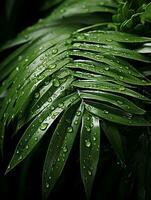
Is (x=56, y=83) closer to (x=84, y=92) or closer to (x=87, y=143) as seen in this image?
(x=84, y=92)

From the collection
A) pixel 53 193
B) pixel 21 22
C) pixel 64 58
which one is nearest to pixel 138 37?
pixel 64 58

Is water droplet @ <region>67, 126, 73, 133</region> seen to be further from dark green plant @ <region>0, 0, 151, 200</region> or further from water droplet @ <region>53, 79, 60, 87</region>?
water droplet @ <region>53, 79, 60, 87</region>

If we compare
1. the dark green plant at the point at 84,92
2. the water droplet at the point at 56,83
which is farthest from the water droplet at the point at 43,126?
the water droplet at the point at 56,83

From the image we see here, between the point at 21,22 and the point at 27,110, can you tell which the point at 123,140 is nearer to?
the point at 27,110

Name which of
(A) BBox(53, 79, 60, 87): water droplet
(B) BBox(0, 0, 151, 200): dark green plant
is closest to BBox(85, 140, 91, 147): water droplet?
(B) BBox(0, 0, 151, 200): dark green plant

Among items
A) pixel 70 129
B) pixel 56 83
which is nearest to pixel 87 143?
pixel 70 129

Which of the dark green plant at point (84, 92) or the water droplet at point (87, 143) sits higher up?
the dark green plant at point (84, 92)

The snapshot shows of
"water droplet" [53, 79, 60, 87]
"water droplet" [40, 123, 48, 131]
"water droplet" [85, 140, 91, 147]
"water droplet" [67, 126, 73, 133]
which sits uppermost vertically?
"water droplet" [53, 79, 60, 87]

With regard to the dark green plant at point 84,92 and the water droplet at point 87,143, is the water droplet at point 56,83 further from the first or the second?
the water droplet at point 87,143

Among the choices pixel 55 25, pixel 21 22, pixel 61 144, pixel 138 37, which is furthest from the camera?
pixel 21 22
